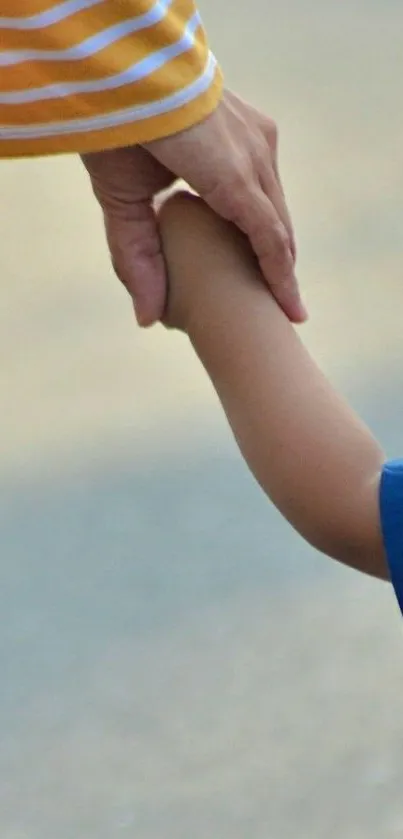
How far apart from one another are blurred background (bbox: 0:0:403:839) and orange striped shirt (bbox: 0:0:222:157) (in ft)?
1.10

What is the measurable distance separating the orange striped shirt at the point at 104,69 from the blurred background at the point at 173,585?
334 millimetres

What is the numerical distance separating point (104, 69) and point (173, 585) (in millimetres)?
365

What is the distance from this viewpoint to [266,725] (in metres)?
0.66

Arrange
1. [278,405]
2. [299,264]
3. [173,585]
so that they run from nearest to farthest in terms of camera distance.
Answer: [278,405] < [173,585] < [299,264]

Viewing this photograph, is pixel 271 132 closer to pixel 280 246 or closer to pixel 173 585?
pixel 280 246

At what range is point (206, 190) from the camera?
0.46 metres

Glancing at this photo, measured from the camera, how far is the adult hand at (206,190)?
46 cm

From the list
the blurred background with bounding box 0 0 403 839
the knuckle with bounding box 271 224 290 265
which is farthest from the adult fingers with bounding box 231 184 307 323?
the blurred background with bounding box 0 0 403 839

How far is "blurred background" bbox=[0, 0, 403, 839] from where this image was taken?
63cm

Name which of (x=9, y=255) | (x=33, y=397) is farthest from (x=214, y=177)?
(x=9, y=255)

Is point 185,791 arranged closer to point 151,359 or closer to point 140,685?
point 140,685

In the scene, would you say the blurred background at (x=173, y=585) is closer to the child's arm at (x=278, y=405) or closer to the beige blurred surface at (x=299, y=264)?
the beige blurred surface at (x=299, y=264)

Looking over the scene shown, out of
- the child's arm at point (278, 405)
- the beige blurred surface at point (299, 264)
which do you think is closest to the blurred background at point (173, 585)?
the beige blurred surface at point (299, 264)

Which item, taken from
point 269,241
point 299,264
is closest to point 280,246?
point 269,241
